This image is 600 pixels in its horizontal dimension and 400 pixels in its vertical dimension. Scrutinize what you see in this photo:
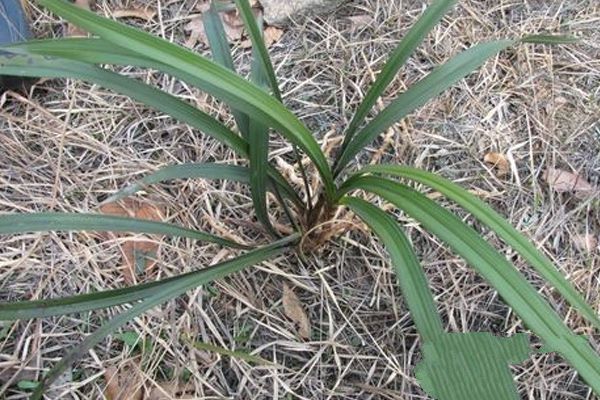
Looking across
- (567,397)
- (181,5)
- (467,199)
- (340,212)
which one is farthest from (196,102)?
(567,397)

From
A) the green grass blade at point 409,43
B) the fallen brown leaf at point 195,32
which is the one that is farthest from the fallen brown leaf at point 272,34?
the green grass blade at point 409,43

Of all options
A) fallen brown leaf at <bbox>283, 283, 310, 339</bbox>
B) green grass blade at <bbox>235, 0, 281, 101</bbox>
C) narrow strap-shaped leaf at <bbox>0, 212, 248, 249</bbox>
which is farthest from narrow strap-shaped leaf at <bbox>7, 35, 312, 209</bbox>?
fallen brown leaf at <bbox>283, 283, 310, 339</bbox>

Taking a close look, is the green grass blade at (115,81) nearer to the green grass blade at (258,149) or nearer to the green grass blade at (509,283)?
the green grass blade at (258,149)

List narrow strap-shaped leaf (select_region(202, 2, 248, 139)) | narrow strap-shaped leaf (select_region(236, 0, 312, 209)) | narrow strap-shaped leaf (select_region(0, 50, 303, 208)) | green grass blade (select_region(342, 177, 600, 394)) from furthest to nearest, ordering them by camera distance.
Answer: narrow strap-shaped leaf (select_region(202, 2, 248, 139)), narrow strap-shaped leaf (select_region(236, 0, 312, 209)), narrow strap-shaped leaf (select_region(0, 50, 303, 208)), green grass blade (select_region(342, 177, 600, 394))

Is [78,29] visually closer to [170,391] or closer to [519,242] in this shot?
[170,391]

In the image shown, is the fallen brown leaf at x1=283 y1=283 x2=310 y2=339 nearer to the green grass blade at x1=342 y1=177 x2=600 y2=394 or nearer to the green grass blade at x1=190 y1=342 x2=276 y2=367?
the green grass blade at x1=190 y1=342 x2=276 y2=367

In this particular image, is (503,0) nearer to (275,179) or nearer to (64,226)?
(275,179)

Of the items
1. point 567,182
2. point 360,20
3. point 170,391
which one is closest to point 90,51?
point 170,391
